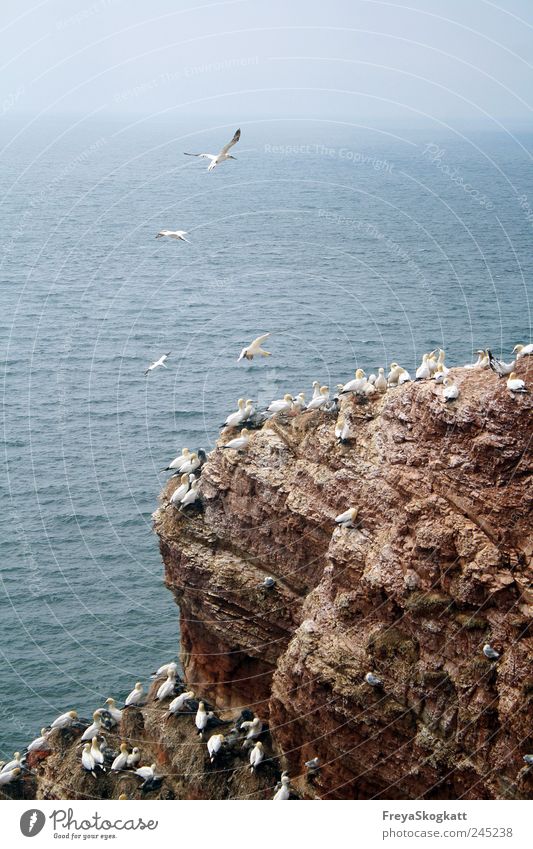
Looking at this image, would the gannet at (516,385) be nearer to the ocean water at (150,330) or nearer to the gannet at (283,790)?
the gannet at (283,790)

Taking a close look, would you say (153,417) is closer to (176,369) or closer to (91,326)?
(176,369)

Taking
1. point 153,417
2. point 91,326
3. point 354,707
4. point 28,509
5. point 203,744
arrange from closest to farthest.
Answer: point 354,707
point 203,744
point 28,509
point 153,417
point 91,326

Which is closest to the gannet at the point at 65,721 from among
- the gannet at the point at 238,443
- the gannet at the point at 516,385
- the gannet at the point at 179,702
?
the gannet at the point at 179,702

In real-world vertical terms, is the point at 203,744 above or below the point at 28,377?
below

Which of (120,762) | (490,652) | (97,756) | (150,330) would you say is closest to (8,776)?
(97,756)

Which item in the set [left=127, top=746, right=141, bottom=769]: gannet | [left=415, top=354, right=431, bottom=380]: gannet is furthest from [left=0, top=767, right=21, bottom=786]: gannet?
[left=415, top=354, right=431, bottom=380]: gannet

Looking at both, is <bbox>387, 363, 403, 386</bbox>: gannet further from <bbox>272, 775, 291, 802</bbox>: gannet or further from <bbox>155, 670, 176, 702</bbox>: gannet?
<bbox>272, 775, 291, 802</bbox>: gannet
